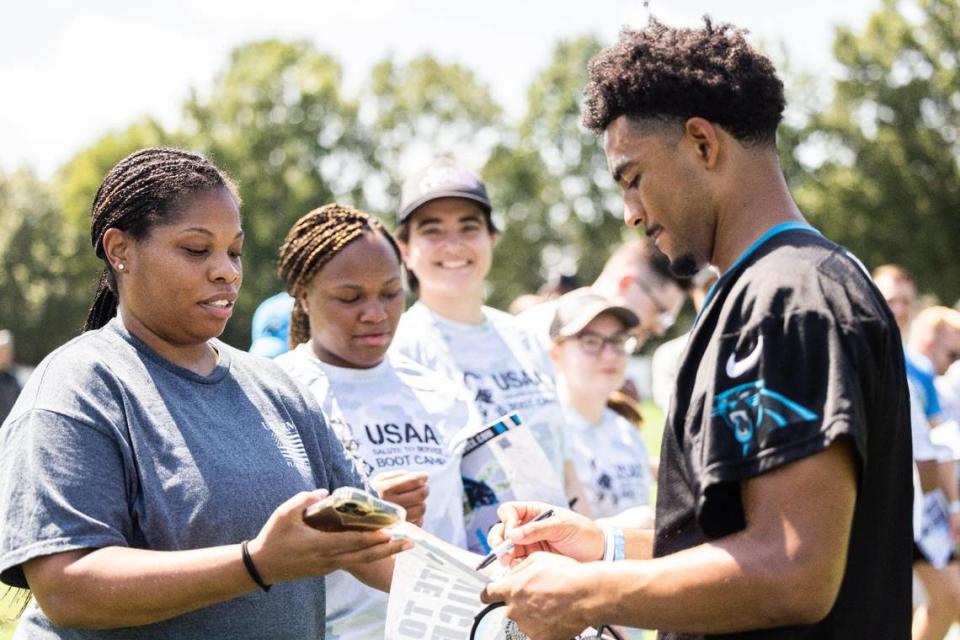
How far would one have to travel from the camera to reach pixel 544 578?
2.28 metres

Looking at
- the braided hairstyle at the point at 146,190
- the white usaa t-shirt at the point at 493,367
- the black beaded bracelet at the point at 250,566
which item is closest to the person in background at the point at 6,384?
the white usaa t-shirt at the point at 493,367

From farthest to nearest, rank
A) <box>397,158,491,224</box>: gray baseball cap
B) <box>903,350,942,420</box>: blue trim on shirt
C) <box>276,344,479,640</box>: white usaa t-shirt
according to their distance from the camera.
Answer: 1. <box>903,350,942,420</box>: blue trim on shirt
2. <box>397,158,491,224</box>: gray baseball cap
3. <box>276,344,479,640</box>: white usaa t-shirt

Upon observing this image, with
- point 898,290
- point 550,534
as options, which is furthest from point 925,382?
point 550,534

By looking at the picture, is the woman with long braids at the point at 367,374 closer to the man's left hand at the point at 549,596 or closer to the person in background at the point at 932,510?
the man's left hand at the point at 549,596

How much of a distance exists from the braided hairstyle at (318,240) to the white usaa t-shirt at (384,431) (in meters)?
0.28

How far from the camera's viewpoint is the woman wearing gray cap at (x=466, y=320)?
452 centimetres

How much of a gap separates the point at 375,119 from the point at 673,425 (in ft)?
155

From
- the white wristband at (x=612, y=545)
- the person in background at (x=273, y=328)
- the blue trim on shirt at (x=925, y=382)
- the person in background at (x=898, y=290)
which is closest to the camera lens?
the white wristband at (x=612, y=545)

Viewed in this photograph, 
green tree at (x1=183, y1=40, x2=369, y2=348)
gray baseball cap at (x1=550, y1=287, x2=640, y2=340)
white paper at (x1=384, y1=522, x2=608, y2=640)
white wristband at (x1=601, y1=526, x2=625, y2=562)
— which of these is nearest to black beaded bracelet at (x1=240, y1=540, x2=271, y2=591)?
white paper at (x1=384, y1=522, x2=608, y2=640)

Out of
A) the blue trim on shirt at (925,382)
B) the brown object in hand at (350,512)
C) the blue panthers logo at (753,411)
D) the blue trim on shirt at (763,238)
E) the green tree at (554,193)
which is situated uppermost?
the green tree at (554,193)

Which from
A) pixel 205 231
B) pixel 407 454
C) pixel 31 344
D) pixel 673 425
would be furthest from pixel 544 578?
pixel 31 344

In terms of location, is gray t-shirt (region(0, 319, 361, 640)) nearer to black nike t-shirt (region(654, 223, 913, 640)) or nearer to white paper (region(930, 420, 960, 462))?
black nike t-shirt (region(654, 223, 913, 640))

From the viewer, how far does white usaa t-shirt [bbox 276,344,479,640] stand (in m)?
3.49

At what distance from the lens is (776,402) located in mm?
2008
